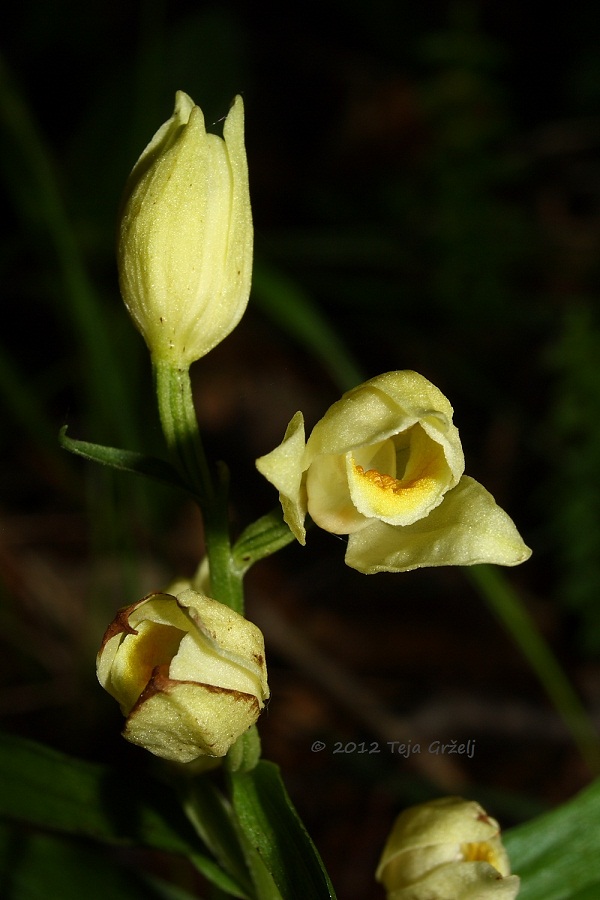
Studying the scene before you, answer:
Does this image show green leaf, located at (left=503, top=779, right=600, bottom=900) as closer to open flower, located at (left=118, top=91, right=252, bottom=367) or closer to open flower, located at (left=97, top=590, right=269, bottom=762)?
open flower, located at (left=97, top=590, right=269, bottom=762)

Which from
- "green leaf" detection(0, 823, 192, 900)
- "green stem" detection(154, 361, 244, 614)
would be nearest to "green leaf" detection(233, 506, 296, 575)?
"green stem" detection(154, 361, 244, 614)

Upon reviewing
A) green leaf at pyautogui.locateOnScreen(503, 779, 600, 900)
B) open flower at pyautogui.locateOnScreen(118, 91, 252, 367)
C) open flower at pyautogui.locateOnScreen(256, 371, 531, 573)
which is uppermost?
open flower at pyautogui.locateOnScreen(118, 91, 252, 367)

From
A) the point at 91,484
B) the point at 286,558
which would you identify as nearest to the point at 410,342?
the point at 286,558

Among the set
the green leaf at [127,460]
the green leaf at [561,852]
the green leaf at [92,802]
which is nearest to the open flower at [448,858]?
the green leaf at [561,852]

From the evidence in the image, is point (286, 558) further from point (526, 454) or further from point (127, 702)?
point (127, 702)

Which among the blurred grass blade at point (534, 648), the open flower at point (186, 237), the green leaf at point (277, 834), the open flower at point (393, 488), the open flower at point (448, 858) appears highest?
the open flower at point (186, 237)

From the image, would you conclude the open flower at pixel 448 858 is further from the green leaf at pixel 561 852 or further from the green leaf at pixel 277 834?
the green leaf at pixel 277 834

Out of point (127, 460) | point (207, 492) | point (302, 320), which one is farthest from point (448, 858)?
point (302, 320)
